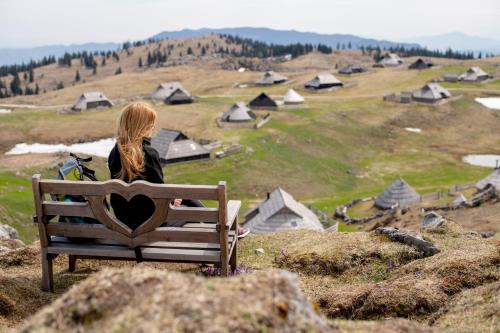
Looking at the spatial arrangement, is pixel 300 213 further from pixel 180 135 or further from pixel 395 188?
pixel 180 135

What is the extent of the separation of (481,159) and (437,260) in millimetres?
68769

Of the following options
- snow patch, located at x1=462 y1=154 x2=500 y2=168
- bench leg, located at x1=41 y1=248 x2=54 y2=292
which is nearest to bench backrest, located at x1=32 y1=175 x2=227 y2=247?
bench leg, located at x1=41 y1=248 x2=54 y2=292

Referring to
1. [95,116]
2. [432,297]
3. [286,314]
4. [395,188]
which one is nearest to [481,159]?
[395,188]

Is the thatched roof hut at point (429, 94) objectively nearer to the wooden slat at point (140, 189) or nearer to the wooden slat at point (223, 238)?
the wooden slat at point (223, 238)

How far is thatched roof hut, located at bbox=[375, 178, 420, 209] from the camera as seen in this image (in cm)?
4844

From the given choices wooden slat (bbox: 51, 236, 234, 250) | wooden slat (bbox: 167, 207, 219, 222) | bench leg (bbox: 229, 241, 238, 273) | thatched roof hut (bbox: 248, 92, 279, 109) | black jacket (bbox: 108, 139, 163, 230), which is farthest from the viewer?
thatched roof hut (bbox: 248, 92, 279, 109)

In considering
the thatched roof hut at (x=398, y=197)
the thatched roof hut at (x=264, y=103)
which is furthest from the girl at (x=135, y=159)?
the thatched roof hut at (x=264, y=103)

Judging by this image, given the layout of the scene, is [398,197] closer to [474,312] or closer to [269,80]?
[474,312]

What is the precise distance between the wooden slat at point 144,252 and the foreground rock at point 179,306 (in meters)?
3.63

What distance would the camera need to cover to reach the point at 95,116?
86.9 metres

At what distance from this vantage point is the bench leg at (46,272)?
28.8 ft

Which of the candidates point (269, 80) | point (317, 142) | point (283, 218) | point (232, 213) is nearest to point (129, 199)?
point (232, 213)

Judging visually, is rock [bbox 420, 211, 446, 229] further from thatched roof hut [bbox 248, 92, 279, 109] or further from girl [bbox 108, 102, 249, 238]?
thatched roof hut [bbox 248, 92, 279, 109]

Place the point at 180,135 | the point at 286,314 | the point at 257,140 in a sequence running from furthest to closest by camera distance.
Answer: the point at 257,140 → the point at 180,135 → the point at 286,314
